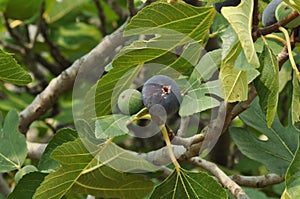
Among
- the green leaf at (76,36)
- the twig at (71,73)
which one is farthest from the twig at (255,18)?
the green leaf at (76,36)

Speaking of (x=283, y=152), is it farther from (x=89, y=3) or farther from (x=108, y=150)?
(x=89, y=3)

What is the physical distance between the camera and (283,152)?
150cm

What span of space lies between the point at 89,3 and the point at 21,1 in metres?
0.32

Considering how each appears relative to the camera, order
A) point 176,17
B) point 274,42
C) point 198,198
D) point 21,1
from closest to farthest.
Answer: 1. point 176,17
2. point 198,198
3. point 274,42
4. point 21,1

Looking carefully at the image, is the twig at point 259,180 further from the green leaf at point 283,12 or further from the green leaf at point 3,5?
the green leaf at point 3,5

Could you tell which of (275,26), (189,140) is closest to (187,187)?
(189,140)

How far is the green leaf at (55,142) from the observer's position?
1.30 metres

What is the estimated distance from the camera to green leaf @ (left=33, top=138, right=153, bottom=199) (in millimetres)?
1142

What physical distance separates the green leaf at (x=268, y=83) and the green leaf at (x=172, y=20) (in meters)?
0.11

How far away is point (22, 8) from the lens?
6.99 ft

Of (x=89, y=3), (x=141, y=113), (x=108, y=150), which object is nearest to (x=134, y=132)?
(x=108, y=150)

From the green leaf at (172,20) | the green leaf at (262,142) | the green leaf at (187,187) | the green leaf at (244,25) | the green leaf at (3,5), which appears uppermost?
the green leaf at (244,25)

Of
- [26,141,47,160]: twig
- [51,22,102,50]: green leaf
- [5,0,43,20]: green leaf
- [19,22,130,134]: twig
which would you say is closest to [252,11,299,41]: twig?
[19,22,130,134]: twig

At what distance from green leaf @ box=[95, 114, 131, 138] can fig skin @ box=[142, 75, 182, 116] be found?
46 mm
